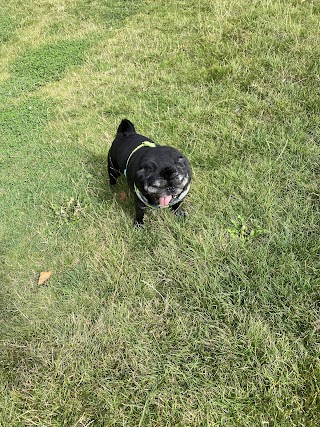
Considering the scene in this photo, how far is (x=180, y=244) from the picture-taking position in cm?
279

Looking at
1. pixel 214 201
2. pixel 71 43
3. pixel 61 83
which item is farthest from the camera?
pixel 71 43

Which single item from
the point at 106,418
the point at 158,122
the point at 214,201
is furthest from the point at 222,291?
the point at 158,122

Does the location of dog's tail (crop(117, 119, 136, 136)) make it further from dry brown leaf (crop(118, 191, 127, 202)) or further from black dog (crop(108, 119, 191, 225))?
dry brown leaf (crop(118, 191, 127, 202))

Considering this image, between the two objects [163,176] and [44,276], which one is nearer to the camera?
[163,176]

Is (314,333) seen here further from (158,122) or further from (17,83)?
(17,83)

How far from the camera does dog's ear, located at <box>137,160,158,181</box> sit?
238 cm

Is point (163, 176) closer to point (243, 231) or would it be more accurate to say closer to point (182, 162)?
point (182, 162)

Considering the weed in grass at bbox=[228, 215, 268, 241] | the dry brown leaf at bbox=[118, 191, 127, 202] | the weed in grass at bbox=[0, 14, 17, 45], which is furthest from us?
the weed in grass at bbox=[0, 14, 17, 45]

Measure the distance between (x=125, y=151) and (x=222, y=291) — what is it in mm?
1592

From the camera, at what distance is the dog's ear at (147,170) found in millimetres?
2385

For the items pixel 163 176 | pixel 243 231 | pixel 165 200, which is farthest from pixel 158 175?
pixel 243 231

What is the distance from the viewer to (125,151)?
10.4 feet

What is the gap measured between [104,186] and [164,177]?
4.98ft

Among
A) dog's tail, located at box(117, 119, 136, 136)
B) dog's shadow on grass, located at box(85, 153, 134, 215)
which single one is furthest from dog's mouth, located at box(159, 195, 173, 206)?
dog's tail, located at box(117, 119, 136, 136)
